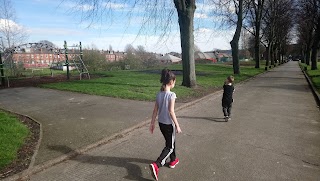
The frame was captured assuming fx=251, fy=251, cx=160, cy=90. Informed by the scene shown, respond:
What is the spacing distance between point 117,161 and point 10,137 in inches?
102

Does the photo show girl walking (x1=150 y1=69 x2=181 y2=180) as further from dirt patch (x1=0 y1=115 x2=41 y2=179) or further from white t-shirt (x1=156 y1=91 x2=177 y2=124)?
dirt patch (x1=0 y1=115 x2=41 y2=179)

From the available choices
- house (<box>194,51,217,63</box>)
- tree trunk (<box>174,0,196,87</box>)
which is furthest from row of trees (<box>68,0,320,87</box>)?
house (<box>194,51,217,63</box>)

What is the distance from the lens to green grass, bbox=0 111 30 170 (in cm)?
439

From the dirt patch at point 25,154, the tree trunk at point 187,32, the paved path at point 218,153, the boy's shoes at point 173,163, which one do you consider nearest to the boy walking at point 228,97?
the paved path at point 218,153

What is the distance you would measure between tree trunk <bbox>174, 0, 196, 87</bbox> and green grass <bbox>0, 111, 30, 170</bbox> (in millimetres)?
8439

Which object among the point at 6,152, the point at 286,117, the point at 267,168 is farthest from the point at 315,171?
the point at 6,152

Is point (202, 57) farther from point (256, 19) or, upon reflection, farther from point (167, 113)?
point (167, 113)

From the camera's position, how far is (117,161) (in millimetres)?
4504

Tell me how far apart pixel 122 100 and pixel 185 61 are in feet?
15.2

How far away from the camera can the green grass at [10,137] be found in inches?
173

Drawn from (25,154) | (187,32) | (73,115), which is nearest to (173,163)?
(25,154)

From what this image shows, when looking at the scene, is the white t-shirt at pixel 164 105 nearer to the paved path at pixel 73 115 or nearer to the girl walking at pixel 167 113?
the girl walking at pixel 167 113

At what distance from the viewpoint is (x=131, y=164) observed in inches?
172

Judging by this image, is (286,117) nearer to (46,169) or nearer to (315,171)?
(315,171)
